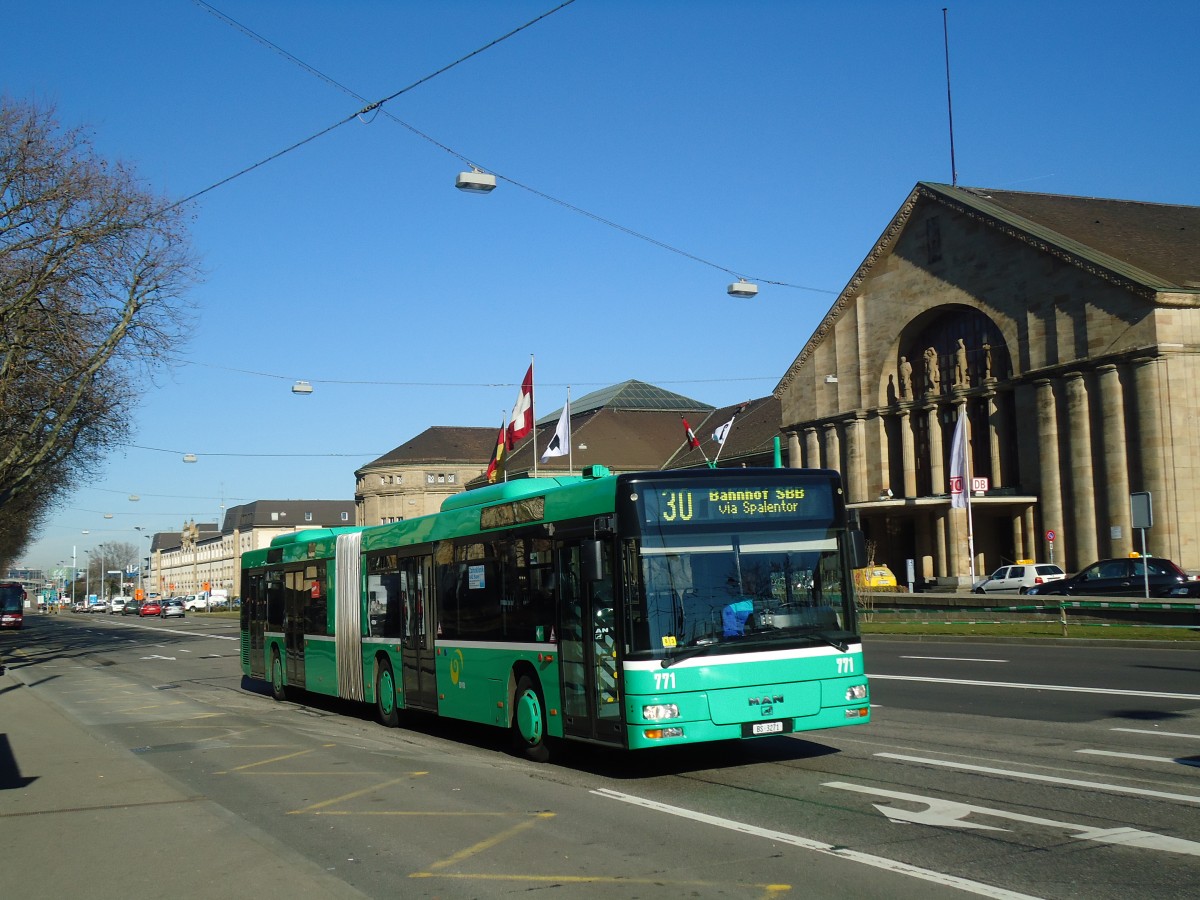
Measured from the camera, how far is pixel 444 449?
11794 centimetres

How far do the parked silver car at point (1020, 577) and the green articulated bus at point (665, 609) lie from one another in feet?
121

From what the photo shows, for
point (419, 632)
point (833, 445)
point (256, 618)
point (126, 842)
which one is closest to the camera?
point (126, 842)

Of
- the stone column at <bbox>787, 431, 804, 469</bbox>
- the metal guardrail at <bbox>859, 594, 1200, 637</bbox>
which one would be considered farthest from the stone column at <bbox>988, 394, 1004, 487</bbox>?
the metal guardrail at <bbox>859, 594, 1200, 637</bbox>

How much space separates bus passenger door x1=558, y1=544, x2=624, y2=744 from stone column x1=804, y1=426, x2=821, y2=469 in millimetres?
56456

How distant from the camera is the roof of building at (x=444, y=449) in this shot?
115812mm

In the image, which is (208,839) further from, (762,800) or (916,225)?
(916,225)

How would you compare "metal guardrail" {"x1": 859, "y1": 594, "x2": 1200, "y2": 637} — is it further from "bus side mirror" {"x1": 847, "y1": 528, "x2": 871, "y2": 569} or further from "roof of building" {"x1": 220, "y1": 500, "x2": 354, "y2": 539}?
"roof of building" {"x1": 220, "y1": 500, "x2": 354, "y2": 539}

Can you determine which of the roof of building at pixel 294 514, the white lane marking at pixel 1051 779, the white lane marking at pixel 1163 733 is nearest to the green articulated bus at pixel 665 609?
the white lane marking at pixel 1051 779

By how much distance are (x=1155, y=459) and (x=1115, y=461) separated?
1937mm

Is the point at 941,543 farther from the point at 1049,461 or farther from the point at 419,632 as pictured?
the point at 419,632

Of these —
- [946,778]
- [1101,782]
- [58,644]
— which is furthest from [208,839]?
[58,644]

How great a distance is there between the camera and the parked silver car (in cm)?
4600

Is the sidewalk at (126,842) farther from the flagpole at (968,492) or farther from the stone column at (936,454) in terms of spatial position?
the stone column at (936,454)

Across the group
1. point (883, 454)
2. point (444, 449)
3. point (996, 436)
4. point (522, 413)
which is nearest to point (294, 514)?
point (444, 449)
